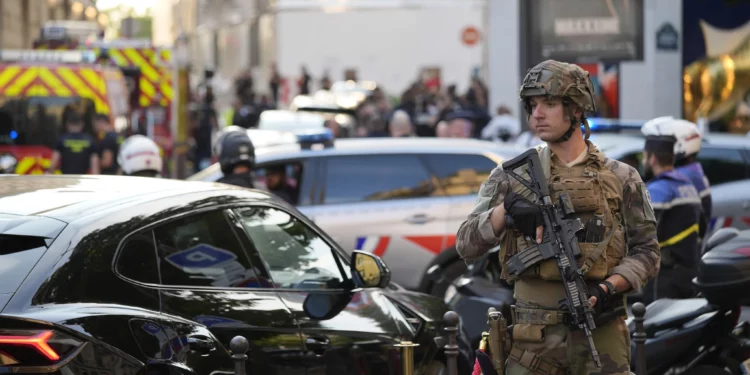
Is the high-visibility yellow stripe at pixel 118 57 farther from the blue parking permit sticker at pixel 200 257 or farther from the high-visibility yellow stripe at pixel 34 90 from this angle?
the blue parking permit sticker at pixel 200 257

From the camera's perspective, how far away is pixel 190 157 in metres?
25.6

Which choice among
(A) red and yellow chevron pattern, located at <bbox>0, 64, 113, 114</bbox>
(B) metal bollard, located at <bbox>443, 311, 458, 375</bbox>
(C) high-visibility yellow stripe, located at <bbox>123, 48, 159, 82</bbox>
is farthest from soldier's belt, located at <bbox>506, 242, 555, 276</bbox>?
(C) high-visibility yellow stripe, located at <bbox>123, 48, 159, 82</bbox>

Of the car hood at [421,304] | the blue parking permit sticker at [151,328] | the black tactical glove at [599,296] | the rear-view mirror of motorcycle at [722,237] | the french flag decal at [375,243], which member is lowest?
the french flag decal at [375,243]

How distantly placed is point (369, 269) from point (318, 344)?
0.53m

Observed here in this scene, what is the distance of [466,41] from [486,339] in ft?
112

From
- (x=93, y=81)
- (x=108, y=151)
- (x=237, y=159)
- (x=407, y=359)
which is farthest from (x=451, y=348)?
(x=93, y=81)

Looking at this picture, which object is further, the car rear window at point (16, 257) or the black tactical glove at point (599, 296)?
the black tactical glove at point (599, 296)

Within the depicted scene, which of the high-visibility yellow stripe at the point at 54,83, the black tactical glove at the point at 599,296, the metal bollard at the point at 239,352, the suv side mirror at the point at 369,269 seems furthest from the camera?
the high-visibility yellow stripe at the point at 54,83

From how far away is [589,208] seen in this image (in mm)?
4648

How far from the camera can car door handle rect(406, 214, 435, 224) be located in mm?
10336

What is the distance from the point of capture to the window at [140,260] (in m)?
4.57

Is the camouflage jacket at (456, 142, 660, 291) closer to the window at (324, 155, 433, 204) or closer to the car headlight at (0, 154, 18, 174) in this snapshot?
the window at (324, 155, 433, 204)

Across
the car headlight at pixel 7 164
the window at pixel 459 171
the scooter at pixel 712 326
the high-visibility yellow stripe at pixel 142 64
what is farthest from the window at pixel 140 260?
the high-visibility yellow stripe at pixel 142 64

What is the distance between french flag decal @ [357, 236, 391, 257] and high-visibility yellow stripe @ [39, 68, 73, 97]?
734cm
